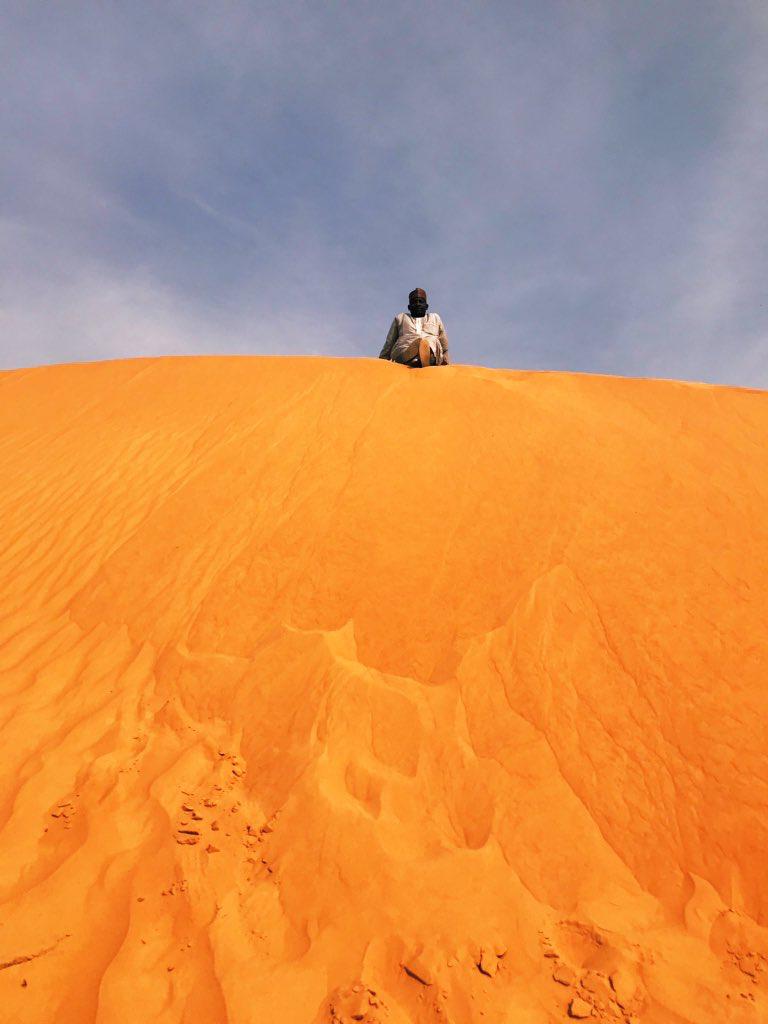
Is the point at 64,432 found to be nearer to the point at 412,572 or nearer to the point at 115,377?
the point at 115,377

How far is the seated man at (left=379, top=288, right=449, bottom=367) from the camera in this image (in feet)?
23.6

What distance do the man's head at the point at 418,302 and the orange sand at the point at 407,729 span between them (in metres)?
2.56

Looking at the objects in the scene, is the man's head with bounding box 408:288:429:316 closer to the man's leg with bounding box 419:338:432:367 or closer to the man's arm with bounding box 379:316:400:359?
the man's arm with bounding box 379:316:400:359

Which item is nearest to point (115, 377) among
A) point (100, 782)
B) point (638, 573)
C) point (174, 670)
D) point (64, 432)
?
point (64, 432)

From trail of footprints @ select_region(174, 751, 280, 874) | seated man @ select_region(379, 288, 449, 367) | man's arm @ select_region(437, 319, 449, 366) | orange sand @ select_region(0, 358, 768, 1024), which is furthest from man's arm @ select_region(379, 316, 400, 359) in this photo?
trail of footprints @ select_region(174, 751, 280, 874)

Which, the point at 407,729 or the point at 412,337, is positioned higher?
the point at 412,337

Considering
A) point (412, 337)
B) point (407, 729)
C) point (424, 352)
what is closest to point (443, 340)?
point (412, 337)

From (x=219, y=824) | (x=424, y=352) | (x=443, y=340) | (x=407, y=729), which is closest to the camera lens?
(x=219, y=824)

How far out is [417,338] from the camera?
23.9 feet

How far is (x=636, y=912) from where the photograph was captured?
2.17 m

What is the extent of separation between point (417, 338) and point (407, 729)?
5.50m

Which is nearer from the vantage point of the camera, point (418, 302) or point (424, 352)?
point (424, 352)

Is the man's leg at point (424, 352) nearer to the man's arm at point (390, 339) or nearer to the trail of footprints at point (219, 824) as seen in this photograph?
the man's arm at point (390, 339)

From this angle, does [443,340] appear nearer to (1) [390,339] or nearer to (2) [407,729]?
(1) [390,339]
